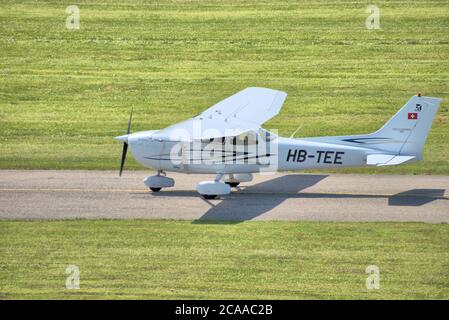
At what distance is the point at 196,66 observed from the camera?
146 ft

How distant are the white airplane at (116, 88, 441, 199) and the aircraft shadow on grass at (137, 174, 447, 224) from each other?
0.52m

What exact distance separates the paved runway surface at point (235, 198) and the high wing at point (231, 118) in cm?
190

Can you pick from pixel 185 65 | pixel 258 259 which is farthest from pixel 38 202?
pixel 185 65

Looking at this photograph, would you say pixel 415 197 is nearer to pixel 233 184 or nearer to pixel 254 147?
pixel 254 147

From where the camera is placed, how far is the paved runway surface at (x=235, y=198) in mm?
28484

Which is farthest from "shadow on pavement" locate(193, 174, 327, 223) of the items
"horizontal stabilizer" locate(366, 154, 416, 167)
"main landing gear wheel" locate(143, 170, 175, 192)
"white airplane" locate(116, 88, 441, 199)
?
"horizontal stabilizer" locate(366, 154, 416, 167)

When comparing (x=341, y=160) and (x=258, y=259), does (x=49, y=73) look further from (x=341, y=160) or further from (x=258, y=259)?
(x=258, y=259)

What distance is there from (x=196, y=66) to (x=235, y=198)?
48.9 ft

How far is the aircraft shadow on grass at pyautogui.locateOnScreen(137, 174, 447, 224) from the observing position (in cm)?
2844

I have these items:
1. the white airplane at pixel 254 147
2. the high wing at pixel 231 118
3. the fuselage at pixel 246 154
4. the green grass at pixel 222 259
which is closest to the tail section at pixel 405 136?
the white airplane at pixel 254 147

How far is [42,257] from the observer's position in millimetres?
24922

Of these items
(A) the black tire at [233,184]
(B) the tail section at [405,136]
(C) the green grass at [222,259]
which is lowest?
(C) the green grass at [222,259]

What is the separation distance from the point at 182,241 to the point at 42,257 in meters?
3.38

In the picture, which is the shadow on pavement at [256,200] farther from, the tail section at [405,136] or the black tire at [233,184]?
the tail section at [405,136]
